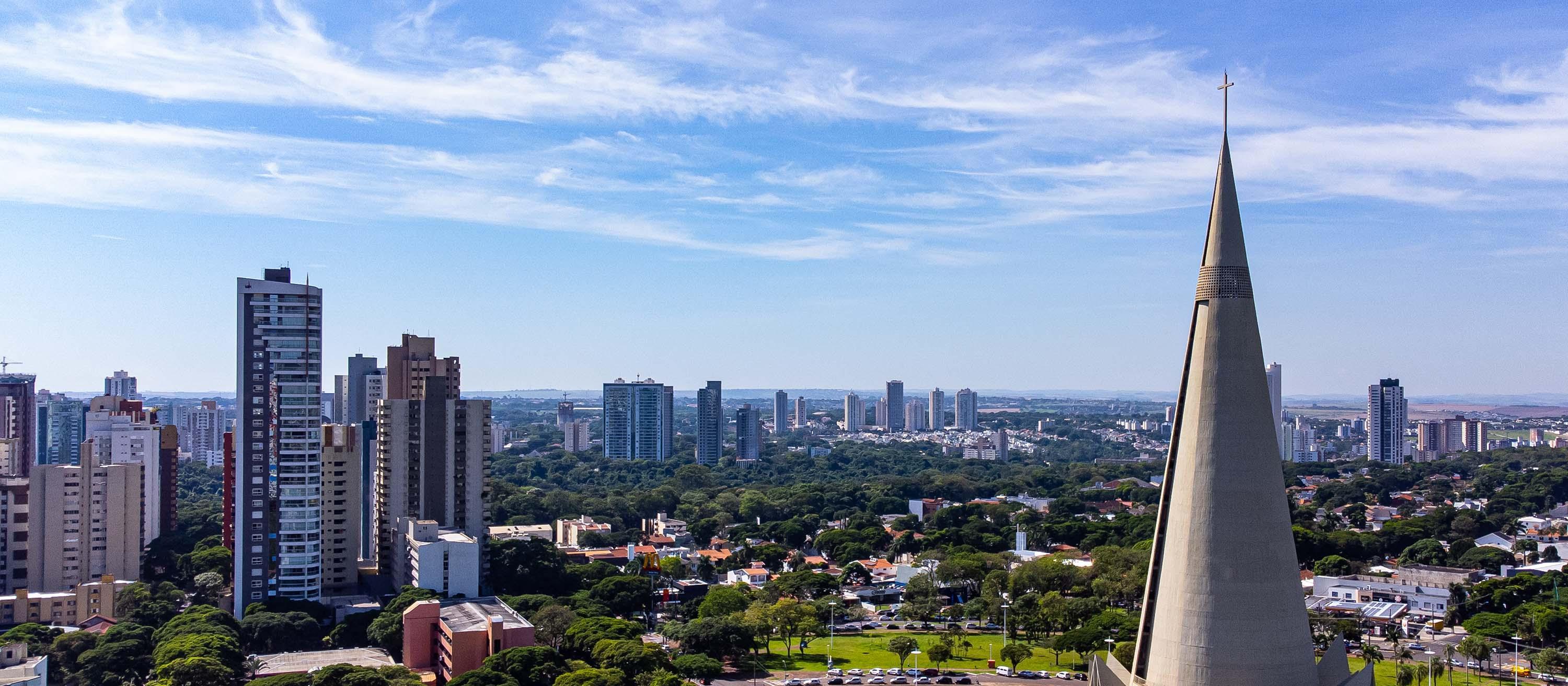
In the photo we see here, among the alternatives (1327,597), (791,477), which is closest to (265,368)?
(1327,597)

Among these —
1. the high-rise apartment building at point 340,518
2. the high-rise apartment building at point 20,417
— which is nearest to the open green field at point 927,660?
the high-rise apartment building at point 340,518

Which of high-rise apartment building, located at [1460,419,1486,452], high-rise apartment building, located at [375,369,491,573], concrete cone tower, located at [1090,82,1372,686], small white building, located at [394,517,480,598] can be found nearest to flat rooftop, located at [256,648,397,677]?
small white building, located at [394,517,480,598]

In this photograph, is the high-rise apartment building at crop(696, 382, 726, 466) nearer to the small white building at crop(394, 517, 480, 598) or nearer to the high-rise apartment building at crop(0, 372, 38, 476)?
the high-rise apartment building at crop(0, 372, 38, 476)

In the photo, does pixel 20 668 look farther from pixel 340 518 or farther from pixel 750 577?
pixel 750 577

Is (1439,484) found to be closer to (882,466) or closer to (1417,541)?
(1417,541)

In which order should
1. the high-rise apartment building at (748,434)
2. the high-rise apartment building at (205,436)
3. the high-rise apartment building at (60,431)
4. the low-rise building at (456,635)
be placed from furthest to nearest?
the high-rise apartment building at (748,434)
the high-rise apartment building at (205,436)
the high-rise apartment building at (60,431)
the low-rise building at (456,635)

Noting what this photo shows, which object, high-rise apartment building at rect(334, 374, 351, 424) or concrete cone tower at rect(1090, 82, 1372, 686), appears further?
high-rise apartment building at rect(334, 374, 351, 424)

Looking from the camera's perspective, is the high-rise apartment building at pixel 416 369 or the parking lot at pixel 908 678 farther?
the high-rise apartment building at pixel 416 369

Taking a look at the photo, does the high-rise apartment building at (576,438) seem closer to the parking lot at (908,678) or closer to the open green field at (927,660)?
the open green field at (927,660)
